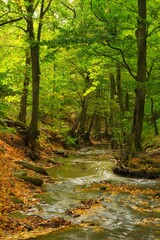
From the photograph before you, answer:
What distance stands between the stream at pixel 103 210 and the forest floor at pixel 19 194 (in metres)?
0.33

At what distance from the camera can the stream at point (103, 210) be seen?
6.47 metres

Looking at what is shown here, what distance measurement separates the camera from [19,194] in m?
9.47

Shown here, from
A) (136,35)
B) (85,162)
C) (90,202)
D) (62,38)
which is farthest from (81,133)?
(90,202)

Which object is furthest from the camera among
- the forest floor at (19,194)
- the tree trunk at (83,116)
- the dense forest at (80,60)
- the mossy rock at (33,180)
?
the tree trunk at (83,116)

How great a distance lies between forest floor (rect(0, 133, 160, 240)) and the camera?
664 centimetres

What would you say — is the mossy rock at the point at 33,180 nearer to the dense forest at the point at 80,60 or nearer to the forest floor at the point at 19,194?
the forest floor at the point at 19,194

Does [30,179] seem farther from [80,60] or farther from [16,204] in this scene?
[80,60]

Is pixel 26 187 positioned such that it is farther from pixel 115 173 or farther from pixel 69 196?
pixel 115 173

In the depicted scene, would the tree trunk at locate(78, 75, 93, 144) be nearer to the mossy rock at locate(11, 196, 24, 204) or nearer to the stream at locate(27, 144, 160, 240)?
the stream at locate(27, 144, 160, 240)

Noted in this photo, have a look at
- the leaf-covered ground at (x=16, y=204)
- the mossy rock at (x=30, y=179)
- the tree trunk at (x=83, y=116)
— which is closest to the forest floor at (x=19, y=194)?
the leaf-covered ground at (x=16, y=204)

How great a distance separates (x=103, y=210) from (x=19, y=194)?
2.63 m

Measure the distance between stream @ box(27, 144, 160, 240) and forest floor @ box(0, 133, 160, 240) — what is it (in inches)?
13.0

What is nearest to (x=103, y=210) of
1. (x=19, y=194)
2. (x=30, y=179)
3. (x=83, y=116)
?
(x=19, y=194)

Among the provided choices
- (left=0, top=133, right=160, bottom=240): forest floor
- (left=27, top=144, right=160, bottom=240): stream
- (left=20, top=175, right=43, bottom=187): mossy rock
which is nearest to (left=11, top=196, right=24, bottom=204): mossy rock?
(left=0, top=133, right=160, bottom=240): forest floor
